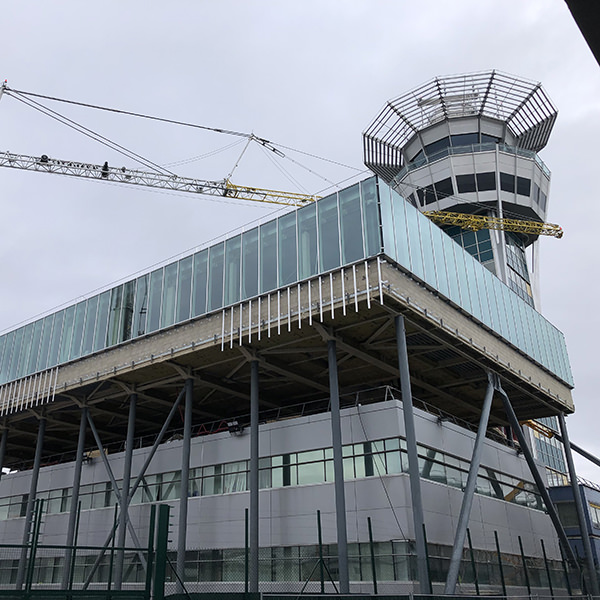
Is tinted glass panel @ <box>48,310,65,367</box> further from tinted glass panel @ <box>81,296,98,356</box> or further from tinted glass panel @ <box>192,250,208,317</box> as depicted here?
tinted glass panel @ <box>192,250,208,317</box>

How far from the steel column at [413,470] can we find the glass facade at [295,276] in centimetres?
377

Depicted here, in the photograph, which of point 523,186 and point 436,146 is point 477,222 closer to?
point 523,186

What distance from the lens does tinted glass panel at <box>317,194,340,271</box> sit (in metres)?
27.3

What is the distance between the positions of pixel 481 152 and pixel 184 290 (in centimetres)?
3842

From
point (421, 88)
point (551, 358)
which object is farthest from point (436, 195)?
point (551, 358)

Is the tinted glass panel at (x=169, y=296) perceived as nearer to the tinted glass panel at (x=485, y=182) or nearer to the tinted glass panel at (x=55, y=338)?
the tinted glass panel at (x=55, y=338)

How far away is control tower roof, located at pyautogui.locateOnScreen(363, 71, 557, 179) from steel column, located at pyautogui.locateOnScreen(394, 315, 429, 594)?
3996 centimetres

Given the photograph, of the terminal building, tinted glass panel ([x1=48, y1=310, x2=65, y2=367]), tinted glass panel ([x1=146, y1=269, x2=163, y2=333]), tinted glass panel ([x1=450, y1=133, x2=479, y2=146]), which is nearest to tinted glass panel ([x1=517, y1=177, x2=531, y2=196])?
tinted glass panel ([x1=450, y1=133, x2=479, y2=146])

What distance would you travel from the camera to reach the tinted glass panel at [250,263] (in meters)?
29.6

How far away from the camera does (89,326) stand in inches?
1452

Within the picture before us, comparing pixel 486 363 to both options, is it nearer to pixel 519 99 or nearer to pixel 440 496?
pixel 440 496

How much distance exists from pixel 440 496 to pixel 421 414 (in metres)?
3.79

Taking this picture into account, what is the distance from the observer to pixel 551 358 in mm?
39969

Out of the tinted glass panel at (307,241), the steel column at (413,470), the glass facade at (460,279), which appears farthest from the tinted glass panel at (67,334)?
the glass facade at (460,279)
